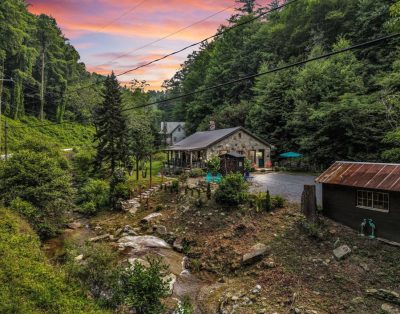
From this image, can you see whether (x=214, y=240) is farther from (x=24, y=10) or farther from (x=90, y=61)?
(x=24, y=10)

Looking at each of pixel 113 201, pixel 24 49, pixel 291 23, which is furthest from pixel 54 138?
pixel 291 23

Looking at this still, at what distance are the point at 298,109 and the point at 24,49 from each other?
48176 millimetres

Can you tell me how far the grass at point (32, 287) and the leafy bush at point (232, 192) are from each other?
34.1ft

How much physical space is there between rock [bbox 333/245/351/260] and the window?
7.44 ft

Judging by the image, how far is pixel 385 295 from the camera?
10.2m

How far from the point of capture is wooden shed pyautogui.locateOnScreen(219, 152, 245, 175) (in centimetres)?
2739

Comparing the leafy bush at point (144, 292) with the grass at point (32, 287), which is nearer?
the grass at point (32, 287)

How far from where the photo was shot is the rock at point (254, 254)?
13.5 metres

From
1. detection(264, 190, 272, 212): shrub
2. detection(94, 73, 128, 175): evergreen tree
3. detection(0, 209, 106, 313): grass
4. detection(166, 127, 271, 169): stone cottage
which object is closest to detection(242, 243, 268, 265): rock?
detection(264, 190, 272, 212): shrub

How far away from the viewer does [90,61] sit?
20.5 metres

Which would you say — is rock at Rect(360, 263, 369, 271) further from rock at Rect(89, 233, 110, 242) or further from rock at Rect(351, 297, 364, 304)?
rock at Rect(89, 233, 110, 242)

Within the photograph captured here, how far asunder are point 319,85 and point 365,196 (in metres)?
23.0

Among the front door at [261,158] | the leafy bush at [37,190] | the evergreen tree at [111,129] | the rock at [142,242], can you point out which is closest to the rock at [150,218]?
the rock at [142,242]

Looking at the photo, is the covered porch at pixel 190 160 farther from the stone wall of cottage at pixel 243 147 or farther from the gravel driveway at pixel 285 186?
the gravel driveway at pixel 285 186
